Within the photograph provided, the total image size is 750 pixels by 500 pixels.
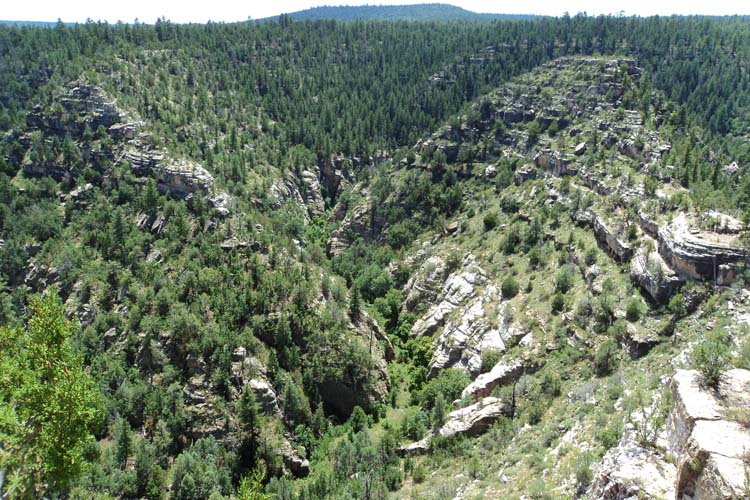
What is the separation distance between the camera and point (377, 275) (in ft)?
358

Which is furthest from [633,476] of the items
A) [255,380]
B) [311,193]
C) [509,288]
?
[311,193]

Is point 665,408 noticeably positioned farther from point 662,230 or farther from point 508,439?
point 662,230

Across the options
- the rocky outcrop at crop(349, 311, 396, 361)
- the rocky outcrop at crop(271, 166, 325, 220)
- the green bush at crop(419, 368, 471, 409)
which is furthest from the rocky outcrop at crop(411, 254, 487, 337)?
the rocky outcrop at crop(271, 166, 325, 220)

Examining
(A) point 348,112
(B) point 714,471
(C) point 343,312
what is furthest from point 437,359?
(A) point 348,112

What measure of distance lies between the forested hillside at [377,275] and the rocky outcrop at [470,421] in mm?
421

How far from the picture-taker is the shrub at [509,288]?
80.6m

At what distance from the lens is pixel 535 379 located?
2453 inches

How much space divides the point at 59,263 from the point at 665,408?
96561 millimetres

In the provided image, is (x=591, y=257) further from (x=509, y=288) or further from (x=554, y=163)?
(x=554, y=163)

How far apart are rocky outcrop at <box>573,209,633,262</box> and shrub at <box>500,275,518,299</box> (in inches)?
581

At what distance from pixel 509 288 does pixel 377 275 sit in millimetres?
35703

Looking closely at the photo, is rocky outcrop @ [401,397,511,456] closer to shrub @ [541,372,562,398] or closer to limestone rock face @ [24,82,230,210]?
shrub @ [541,372,562,398]

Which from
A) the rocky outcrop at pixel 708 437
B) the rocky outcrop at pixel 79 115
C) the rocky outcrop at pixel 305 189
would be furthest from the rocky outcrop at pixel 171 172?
the rocky outcrop at pixel 708 437

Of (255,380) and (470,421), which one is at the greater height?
(470,421)
